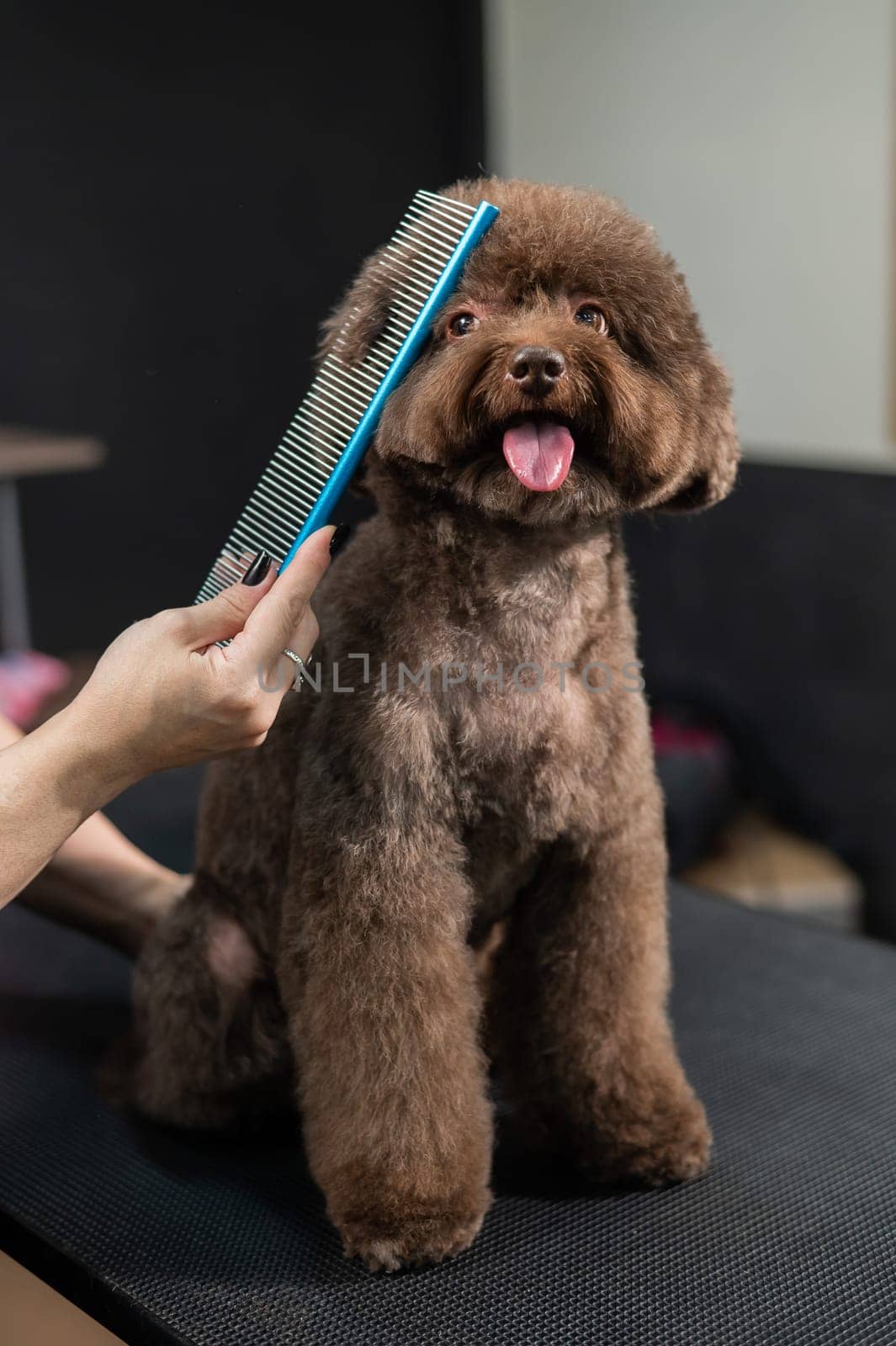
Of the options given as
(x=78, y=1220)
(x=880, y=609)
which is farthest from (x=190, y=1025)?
(x=880, y=609)

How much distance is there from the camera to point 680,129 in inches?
108

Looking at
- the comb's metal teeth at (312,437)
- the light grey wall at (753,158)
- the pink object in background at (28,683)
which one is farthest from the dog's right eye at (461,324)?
the light grey wall at (753,158)

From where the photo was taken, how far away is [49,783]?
1.02 meters

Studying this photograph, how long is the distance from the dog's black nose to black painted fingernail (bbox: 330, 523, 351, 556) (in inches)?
7.8

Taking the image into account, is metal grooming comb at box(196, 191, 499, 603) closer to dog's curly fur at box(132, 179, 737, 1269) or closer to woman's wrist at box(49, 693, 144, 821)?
dog's curly fur at box(132, 179, 737, 1269)

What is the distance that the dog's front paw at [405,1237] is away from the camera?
99 centimetres

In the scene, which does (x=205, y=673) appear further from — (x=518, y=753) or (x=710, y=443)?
(x=710, y=443)

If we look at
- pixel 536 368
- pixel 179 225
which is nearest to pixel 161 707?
pixel 536 368

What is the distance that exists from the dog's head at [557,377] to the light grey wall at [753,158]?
1704mm

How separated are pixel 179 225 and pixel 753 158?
61.6 inches

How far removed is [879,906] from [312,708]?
1.50m

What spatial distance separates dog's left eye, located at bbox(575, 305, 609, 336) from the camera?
0.91 meters

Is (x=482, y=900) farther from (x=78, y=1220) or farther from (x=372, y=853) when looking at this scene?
(x=78, y=1220)

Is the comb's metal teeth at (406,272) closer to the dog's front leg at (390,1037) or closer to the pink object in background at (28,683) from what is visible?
the dog's front leg at (390,1037)
